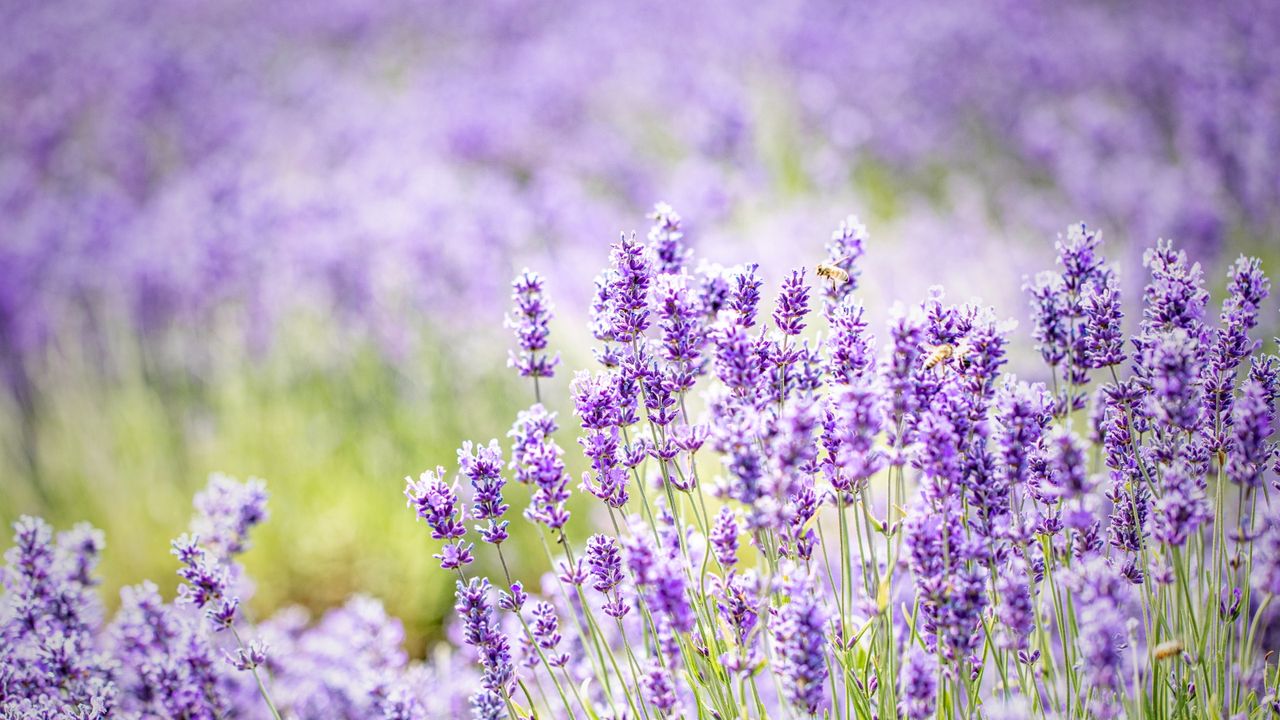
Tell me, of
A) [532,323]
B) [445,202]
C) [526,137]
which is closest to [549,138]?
[526,137]

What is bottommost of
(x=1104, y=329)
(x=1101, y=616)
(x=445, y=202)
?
(x=1101, y=616)

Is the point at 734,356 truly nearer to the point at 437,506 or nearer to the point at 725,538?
the point at 725,538

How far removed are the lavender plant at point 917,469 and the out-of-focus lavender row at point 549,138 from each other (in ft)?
9.86

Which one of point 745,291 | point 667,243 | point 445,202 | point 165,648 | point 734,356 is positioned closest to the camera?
point 734,356

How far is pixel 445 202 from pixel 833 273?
3.61 m

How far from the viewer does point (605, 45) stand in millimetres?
8875

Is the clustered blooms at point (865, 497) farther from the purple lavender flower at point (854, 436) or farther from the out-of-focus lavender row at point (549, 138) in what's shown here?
the out-of-focus lavender row at point (549, 138)

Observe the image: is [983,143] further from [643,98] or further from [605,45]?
[605,45]

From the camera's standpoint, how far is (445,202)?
4.98 metres

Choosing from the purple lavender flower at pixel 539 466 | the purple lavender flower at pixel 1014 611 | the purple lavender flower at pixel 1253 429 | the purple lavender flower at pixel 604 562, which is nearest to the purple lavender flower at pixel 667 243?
the purple lavender flower at pixel 539 466

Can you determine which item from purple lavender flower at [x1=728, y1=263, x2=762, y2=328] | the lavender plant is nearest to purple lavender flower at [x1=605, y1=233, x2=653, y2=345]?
the lavender plant

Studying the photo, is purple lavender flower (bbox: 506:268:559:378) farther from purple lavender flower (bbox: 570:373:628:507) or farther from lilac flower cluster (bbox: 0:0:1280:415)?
lilac flower cluster (bbox: 0:0:1280:415)

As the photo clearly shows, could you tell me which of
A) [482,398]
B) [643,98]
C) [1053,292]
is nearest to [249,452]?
[482,398]

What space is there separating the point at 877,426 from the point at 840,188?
485 cm
